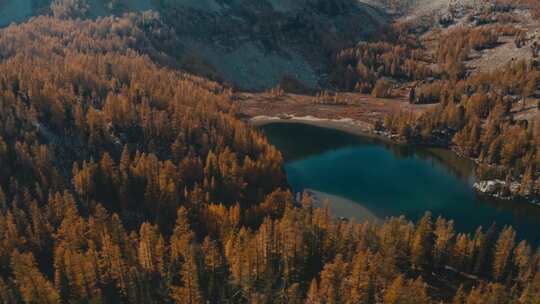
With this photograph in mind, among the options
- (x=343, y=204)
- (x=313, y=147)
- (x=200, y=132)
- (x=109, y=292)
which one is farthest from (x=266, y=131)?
(x=109, y=292)

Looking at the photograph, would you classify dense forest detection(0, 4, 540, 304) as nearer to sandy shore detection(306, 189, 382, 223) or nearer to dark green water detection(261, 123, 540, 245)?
dark green water detection(261, 123, 540, 245)

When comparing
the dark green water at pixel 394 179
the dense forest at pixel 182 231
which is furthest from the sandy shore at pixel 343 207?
the dense forest at pixel 182 231

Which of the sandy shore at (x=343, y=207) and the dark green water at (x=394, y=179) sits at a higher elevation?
the dark green water at (x=394, y=179)

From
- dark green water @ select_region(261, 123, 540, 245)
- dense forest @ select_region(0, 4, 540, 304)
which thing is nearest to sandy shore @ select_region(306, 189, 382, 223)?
dark green water @ select_region(261, 123, 540, 245)

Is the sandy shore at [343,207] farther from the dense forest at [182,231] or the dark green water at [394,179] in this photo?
the dense forest at [182,231]

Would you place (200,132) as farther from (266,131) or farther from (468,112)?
(468,112)

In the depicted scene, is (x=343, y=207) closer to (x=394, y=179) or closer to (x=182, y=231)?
(x=394, y=179)
